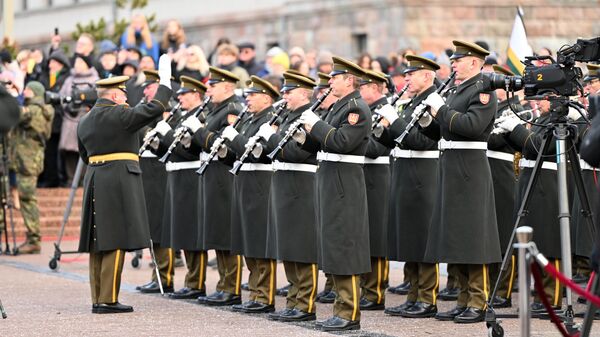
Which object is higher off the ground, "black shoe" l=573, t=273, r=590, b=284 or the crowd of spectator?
the crowd of spectator

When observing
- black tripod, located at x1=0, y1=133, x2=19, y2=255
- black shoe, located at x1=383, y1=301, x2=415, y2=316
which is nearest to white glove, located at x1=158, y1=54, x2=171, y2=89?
black shoe, located at x1=383, y1=301, x2=415, y2=316

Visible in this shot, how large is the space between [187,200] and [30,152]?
521 cm

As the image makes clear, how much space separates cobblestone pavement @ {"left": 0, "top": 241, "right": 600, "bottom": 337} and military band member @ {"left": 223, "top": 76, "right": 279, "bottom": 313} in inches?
12.5

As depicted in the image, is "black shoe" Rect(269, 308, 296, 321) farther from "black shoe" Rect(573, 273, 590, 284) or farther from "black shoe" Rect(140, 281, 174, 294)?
"black shoe" Rect(573, 273, 590, 284)

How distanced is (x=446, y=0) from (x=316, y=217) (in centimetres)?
1590

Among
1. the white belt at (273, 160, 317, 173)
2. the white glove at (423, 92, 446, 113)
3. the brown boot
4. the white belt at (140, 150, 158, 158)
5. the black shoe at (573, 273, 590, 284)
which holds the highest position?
the white glove at (423, 92, 446, 113)

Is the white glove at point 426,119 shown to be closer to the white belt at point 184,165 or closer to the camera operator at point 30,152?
the white belt at point 184,165

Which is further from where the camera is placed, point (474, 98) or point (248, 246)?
point (248, 246)

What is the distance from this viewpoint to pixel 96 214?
536 inches

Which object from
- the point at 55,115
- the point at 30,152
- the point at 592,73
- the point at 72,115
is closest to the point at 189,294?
the point at 592,73

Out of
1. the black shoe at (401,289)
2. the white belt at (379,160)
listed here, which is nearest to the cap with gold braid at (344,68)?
the white belt at (379,160)

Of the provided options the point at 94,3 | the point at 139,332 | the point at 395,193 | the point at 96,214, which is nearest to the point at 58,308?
the point at 96,214

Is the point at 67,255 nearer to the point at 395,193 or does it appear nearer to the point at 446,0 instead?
the point at 395,193

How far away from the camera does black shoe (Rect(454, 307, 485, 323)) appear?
12477 millimetres
